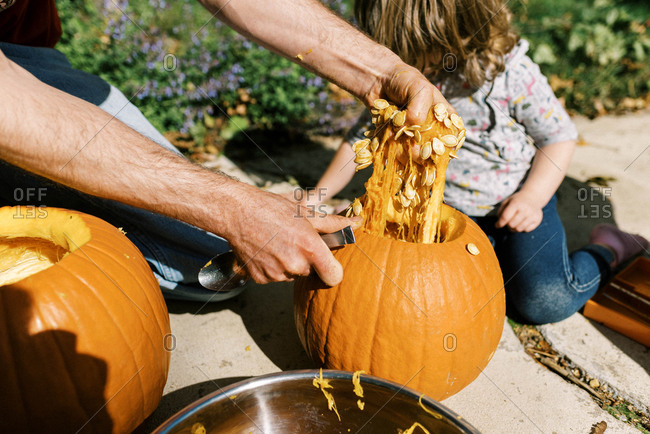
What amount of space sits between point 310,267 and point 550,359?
1.06 m

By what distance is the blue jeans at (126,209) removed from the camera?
6.04 ft

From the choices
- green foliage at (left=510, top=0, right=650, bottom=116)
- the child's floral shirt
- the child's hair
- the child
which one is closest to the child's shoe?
the child

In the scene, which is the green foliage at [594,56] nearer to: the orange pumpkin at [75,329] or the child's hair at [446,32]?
the child's hair at [446,32]

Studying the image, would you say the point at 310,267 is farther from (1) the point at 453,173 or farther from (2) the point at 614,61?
(2) the point at 614,61

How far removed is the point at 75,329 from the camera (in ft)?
3.87

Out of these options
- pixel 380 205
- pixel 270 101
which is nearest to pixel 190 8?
pixel 270 101

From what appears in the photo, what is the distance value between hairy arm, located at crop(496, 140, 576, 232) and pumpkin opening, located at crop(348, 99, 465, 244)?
551 mm

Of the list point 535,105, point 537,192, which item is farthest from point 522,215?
point 535,105

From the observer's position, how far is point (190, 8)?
4.61 metres

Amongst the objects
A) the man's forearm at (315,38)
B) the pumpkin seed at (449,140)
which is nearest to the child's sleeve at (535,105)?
the man's forearm at (315,38)

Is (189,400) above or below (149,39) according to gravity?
below

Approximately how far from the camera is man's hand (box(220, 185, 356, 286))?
4.12 feet

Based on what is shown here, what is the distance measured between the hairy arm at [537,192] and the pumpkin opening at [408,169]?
21.7 inches

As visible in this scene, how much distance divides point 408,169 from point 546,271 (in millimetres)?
893
